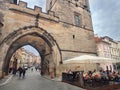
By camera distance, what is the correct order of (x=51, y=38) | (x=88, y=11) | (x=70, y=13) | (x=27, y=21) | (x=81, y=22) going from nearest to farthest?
(x=27, y=21), (x=51, y=38), (x=70, y=13), (x=81, y=22), (x=88, y=11)

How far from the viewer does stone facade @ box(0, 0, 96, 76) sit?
9.88 m


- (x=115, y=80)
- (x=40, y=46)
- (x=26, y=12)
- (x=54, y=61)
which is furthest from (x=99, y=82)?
(x=40, y=46)

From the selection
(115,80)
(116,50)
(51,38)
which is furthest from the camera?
(116,50)

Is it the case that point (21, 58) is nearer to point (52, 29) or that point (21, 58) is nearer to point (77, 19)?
point (77, 19)

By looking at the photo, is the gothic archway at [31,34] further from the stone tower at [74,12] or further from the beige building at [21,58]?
the beige building at [21,58]

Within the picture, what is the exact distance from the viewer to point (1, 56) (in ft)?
29.5

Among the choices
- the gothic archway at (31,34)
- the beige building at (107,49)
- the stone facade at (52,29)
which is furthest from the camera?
the beige building at (107,49)

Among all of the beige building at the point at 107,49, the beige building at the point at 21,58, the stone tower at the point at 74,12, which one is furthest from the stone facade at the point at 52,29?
the beige building at the point at 21,58

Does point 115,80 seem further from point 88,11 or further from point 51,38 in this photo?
point 88,11

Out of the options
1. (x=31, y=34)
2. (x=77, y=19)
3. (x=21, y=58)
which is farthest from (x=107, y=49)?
(x=21, y=58)

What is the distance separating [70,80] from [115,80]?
3.34 m

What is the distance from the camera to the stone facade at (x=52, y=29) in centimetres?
988

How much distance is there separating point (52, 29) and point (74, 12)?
4.45m

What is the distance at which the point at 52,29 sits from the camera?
12.0 metres
